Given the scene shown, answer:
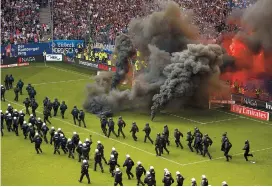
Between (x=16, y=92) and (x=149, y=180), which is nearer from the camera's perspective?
(x=149, y=180)

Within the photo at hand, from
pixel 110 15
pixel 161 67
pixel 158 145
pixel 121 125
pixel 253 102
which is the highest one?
pixel 110 15

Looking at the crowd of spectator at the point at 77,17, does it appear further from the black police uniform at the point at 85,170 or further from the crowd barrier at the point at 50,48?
the black police uniform at the point at 85,170

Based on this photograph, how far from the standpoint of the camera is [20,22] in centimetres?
7019

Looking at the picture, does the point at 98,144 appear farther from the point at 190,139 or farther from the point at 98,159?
the point at 190,139

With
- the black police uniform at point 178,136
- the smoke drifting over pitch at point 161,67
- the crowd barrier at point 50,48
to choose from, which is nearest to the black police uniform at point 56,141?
the black police uniform at point 178,136

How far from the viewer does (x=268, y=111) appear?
150ft

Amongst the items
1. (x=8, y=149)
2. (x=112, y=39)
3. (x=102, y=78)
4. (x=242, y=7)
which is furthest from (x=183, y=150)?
(x=112, y=39)

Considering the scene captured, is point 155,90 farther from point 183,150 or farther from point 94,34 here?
point 94,34

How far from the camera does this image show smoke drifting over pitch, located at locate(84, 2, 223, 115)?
45.4 m

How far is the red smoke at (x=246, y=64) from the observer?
167 feet

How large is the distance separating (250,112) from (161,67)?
708 centimetres

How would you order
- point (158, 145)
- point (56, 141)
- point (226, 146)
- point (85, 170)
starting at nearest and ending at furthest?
1. point (85, 170)
2. point (226, 146)
3. point (158, 145)
4. point (56, 141)

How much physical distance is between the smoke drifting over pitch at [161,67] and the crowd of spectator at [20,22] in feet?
68.3

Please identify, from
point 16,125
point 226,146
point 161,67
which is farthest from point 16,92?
point 226,146
